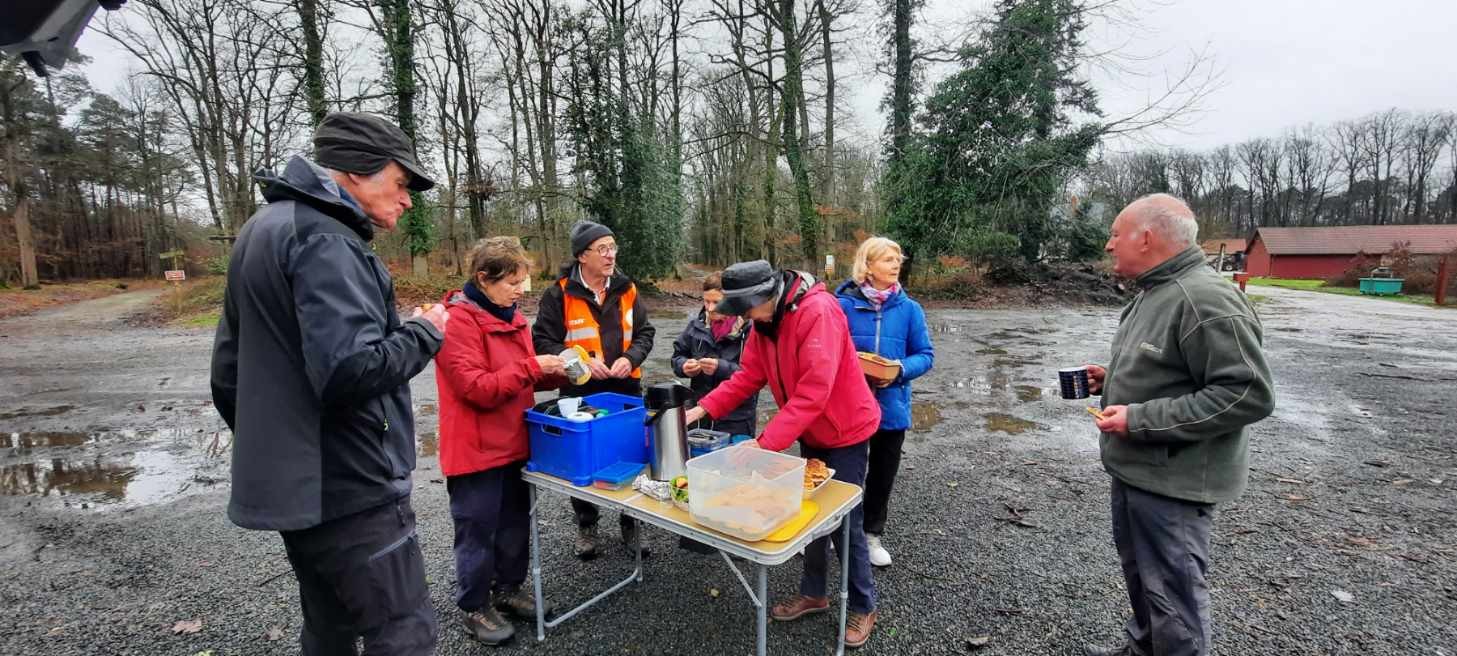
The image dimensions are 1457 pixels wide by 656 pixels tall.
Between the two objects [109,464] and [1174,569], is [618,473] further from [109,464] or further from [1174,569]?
[109,464]

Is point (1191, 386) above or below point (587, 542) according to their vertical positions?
above

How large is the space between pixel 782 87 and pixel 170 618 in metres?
18.7

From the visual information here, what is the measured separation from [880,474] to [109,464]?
6538 mm

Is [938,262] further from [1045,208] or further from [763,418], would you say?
[763,418]

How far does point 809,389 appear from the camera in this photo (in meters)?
2.46

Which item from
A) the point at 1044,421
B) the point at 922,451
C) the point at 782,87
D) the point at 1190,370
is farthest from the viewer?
the point at 782,87

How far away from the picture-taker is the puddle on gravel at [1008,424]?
6.21 m

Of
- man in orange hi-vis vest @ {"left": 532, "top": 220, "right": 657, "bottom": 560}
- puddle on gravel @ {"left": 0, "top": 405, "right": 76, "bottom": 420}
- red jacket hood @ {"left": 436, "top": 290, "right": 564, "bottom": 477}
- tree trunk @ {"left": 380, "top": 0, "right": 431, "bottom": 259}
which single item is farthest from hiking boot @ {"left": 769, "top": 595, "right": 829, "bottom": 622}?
tree trunk @ {"left": 380, "top": 0, "right": 431, "bottom": 259}

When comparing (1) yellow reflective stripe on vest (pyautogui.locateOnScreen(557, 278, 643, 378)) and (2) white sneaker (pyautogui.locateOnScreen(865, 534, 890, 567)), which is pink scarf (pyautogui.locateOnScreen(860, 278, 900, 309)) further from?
(1) yellow reflective stripe on vest (pyautogui.locateOnScreen(557, 278, 643, 378))

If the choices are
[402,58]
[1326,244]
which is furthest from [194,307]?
[1326,244]

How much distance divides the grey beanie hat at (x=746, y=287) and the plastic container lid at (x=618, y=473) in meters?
0.79

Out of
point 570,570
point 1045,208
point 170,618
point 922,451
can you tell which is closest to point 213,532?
point 170,618

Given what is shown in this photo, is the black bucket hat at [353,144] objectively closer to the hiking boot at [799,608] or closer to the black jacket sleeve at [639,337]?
the black jacket sleeve at [639,337]

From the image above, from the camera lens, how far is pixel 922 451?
5539mm
